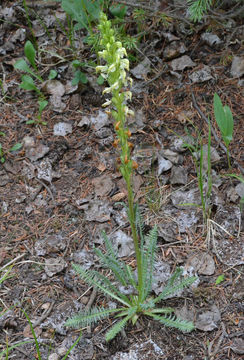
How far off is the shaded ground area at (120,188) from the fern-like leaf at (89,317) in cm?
10

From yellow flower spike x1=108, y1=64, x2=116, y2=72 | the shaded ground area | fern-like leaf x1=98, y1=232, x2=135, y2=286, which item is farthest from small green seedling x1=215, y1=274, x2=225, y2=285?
yellow flower spike x1=108, y1=64, x2=116, y2=72

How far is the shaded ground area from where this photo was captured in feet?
7.72

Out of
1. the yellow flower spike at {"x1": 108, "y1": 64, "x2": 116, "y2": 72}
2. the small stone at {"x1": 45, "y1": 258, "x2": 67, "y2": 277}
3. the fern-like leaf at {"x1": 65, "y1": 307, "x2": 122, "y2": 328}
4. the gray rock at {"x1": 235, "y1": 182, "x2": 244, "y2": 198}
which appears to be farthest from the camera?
the gray rock at {"x1": 235, "y1": 182, "x2": 244, "y2": 198}

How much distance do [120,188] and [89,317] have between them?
1080mm

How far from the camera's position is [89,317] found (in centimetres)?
222

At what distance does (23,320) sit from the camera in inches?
97.1

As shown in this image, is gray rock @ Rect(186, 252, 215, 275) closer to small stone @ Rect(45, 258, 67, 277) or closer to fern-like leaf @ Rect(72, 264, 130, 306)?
fern-like leaf @ Rect(72, 264, 130, 306)

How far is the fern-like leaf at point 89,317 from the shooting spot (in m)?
2.21

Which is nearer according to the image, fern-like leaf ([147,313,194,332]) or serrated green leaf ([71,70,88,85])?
fern-like leaf ([147,313,194,332])

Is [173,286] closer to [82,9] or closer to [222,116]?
[222,116]

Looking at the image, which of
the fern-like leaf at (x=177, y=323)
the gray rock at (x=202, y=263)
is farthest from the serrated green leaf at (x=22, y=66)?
the fern-like leaf at (x=177, y=323)

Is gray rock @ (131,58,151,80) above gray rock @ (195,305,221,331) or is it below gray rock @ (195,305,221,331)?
above

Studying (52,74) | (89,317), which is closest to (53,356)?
(89,317)

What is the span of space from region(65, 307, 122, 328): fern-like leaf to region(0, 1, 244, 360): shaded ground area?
10 centimetres
